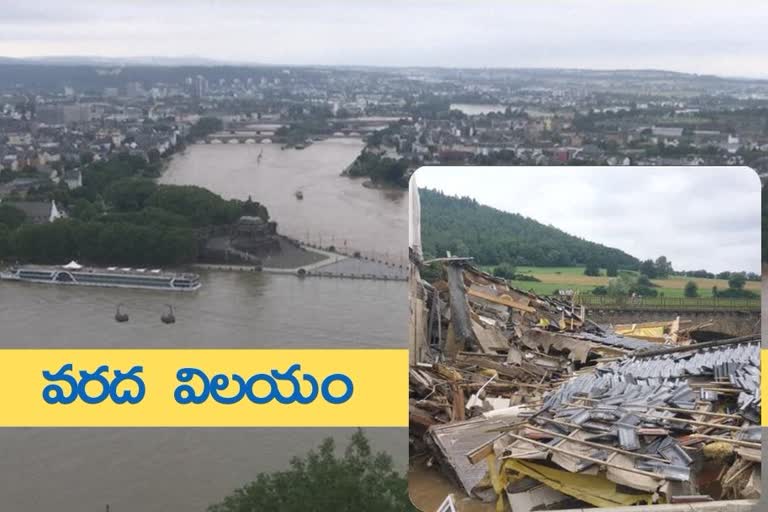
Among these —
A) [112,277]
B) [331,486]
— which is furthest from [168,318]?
[331,486]

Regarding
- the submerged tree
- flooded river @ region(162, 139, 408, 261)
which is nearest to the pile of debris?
the submerged tree

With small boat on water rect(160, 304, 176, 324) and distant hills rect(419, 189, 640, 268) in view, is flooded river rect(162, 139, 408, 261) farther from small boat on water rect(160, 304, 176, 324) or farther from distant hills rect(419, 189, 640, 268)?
distant hills rect(419, 189, 640, 268)

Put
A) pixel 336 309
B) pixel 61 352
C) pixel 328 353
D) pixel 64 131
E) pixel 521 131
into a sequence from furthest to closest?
pixel 521 131 < pixel 64 131 < pixel 336 309 < pixel 61 352 < pixel 328 353

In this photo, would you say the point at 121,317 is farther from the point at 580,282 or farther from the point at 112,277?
the point at 580,282

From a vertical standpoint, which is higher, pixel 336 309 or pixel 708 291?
pixel 708 291

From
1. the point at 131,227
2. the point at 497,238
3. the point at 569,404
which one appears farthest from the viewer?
the point at 131,227

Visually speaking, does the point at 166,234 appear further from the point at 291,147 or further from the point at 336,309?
the point at 291,147

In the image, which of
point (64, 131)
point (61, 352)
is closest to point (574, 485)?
point (61, 352)

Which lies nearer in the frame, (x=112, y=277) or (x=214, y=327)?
(x=214, y=327)
